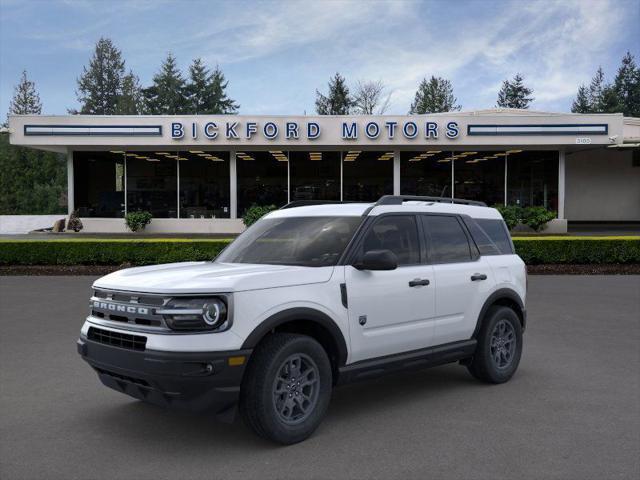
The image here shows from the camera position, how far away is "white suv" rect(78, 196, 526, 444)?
4281mm

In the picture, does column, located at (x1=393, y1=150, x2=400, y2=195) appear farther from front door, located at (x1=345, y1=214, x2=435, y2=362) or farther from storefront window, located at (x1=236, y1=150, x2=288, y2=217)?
front door, located at (x1=345, y1=214, x2=435, y2=362)

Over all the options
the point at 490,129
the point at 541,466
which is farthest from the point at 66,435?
the point at 490,129

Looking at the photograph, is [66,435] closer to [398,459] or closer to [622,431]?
[398,459]

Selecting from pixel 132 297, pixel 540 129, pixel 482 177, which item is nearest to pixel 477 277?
pixel 132 297

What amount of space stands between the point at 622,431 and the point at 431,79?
7893 cm

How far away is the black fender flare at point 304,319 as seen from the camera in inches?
173

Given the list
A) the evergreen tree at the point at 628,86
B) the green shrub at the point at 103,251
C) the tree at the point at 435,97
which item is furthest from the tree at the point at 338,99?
the green shrub at the point at 103,251

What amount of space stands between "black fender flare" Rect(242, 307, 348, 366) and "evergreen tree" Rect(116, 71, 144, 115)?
75.2 metres

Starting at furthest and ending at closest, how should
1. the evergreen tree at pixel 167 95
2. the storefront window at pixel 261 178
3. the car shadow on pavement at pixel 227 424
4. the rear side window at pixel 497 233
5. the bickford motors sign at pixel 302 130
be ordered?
1. the evergreen tree at pixel 167 95
2. the storefront window at pixel 261 178
3. the bickford motors sign at pixel 302 130
4. the rear side window at pixel 497 233
5. the car shadow on pavement at pixel 227 424

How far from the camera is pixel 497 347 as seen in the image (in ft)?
21.4

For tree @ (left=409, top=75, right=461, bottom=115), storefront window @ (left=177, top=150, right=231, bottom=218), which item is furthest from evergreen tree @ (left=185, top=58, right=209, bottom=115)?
storefront window @ (left=177, top=150, right=231, bottom=218)

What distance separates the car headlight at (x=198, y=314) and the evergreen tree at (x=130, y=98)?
75325mm

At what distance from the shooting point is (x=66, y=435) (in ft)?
15.9

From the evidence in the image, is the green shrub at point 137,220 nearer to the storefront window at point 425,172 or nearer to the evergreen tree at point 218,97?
the storefront window at point 425,172
